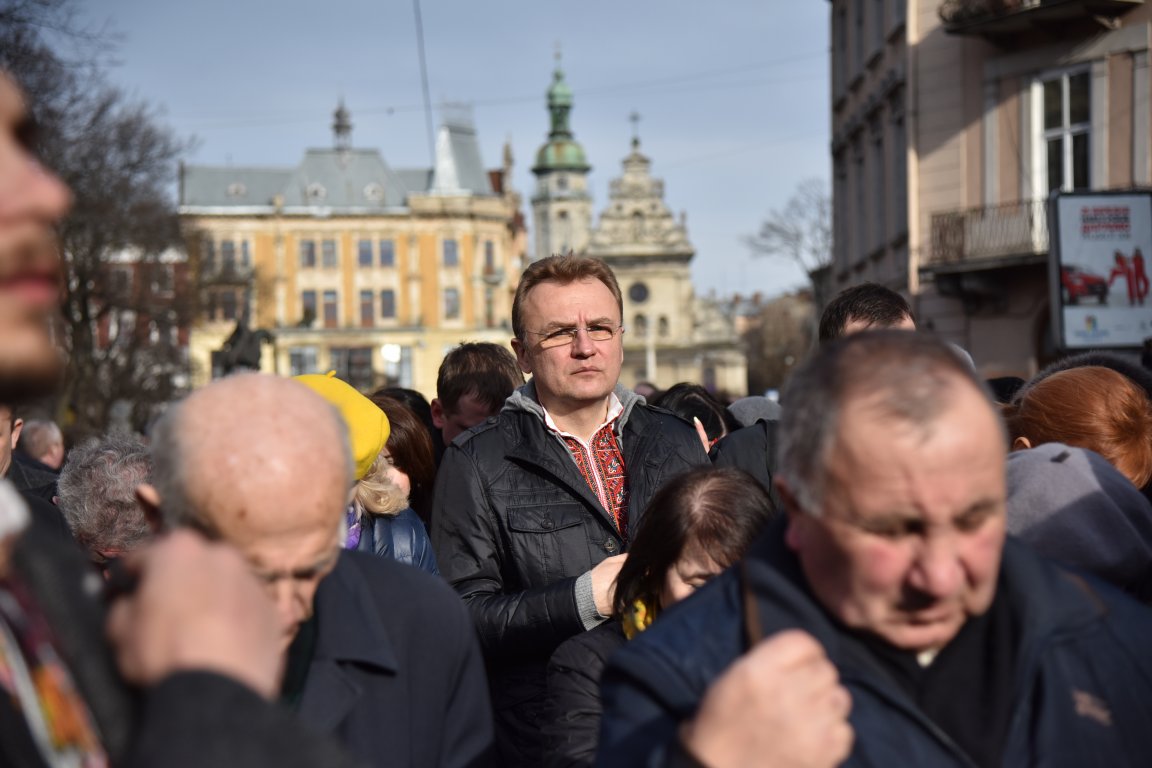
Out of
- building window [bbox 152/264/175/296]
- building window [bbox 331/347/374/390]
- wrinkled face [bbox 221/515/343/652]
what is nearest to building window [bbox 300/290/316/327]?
building window [bbox 331/347/374/390]

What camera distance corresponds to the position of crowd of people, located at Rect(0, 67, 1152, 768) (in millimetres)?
1637

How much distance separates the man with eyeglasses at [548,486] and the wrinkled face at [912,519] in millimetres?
1793

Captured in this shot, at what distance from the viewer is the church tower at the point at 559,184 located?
127 metres

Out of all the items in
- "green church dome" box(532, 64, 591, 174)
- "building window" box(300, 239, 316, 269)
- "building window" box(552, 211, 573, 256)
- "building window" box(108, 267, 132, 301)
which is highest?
"green church dome" box(532, 64, 591, 174)

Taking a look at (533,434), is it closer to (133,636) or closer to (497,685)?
(497,685)

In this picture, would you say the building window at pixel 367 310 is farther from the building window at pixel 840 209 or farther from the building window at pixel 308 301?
the building window at pixel 840 209

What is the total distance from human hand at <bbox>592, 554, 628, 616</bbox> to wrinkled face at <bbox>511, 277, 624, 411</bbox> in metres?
0.88

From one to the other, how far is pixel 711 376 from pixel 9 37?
87556 mm

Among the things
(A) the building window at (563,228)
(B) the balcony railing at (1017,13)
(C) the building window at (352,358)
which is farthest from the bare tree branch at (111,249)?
(A) the building window at (563,228)

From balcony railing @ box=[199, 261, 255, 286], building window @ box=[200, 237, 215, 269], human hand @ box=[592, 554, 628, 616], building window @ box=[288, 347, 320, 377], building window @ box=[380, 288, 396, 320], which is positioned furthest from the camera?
building window @ box=[380, 288, 396, 320]

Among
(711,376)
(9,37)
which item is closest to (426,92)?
(9,37)

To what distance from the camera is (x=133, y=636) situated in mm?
1635

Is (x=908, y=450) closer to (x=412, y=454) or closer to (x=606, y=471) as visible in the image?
(x=606, y=471)

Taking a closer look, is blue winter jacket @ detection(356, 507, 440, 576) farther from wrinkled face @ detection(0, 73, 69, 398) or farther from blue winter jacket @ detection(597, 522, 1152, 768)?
wrinkled face @ detection(0, 73, 69, 398)
